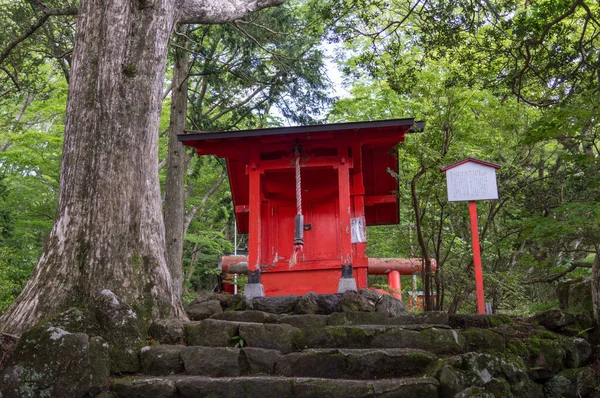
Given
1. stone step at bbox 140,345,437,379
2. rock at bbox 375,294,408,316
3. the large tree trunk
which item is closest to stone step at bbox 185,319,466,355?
stone step at bbox 140,345,437,379

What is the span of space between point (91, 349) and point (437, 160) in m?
5.83

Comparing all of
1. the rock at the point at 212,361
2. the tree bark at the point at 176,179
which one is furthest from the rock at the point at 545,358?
the tree bark at the point at 176,179

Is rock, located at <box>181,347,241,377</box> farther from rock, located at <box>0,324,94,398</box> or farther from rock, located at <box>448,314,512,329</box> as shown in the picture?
rock, located at <box>448,314,512,329</box>

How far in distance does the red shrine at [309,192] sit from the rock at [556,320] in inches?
116

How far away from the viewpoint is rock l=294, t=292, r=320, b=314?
612 cm

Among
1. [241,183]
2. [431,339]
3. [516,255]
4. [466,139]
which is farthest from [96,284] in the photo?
[516,255]

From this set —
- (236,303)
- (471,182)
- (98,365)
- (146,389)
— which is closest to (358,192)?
(471,182)

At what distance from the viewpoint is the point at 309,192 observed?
33.4 ft

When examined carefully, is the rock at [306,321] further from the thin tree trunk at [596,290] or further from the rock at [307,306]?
the thin tree trunk at [596,290]

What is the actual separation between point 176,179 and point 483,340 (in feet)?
28.7

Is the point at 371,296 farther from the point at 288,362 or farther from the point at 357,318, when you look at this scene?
the point at 288,362

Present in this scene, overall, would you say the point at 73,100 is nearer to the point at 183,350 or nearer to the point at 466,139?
the point at 183,350

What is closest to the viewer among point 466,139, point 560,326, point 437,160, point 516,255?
point 560,326

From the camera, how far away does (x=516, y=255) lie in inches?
434
